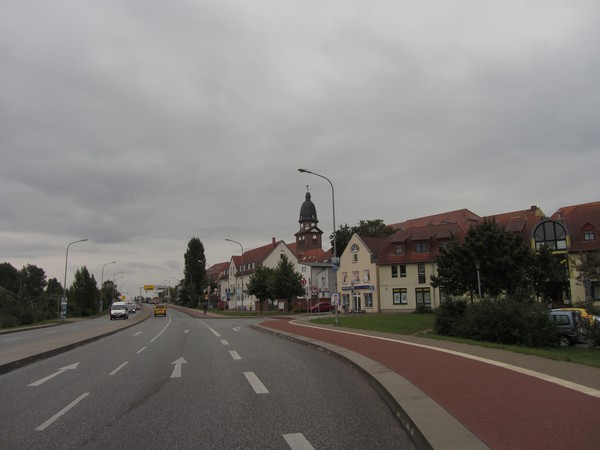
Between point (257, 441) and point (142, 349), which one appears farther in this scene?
point (142, 349)

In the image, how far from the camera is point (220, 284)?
12700 centimetres

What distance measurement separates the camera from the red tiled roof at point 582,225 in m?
48.1

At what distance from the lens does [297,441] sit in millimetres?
5793

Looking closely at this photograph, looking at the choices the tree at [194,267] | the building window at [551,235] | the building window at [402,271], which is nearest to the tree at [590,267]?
the building window at [551,235]

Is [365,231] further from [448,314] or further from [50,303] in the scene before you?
[448,314]

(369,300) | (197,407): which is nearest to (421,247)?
(369,300)

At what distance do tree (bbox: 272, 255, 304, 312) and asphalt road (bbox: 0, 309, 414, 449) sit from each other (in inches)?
1873

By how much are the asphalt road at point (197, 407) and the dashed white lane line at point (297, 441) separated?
0.01 meters

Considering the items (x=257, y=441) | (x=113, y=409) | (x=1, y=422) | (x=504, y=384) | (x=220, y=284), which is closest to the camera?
(x=257, y=441)

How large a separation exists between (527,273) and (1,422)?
38.6m

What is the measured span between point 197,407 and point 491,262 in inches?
1319

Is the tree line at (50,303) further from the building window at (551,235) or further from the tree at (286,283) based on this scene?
the building window at (551,235)

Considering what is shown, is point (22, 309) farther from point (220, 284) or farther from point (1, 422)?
point (220, 284)

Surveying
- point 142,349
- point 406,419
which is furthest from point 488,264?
point 406,419
